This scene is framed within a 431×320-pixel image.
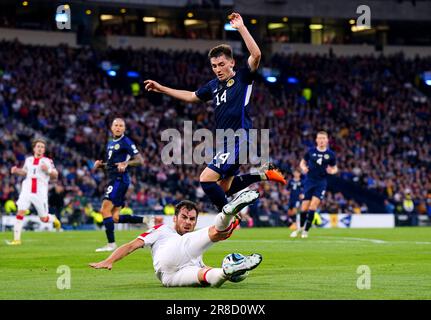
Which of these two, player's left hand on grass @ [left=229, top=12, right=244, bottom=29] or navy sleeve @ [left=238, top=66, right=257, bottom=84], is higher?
player's left hand on grass @ [left=229, top=12, right=244, bottom=29]

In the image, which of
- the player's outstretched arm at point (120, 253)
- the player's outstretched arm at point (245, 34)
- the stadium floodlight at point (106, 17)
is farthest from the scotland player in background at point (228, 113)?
the stadium floodlight at point (106, 17)

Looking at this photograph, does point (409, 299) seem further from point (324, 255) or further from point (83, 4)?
point (83, 4)

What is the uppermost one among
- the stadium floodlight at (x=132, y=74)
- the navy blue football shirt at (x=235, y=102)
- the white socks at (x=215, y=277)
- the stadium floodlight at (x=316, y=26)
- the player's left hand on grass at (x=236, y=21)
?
the stadium floodlight at (x=316, y=26)

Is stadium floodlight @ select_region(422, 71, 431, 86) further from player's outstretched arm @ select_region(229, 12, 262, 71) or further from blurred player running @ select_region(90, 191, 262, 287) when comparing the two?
blurred player running @ select_region(90, 191, 262, 287)

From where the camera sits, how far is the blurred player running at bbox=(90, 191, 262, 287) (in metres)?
12.2

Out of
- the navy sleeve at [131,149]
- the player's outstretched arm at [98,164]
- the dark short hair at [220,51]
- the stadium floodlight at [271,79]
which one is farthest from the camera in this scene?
the stadium floodlight at [271,79]

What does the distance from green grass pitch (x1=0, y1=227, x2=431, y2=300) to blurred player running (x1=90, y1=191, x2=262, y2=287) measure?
227 millimetres

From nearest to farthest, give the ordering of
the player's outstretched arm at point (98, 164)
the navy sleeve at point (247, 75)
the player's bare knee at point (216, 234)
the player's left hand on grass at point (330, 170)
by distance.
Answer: the player's bare knee at point (216, 234) < the navy sleeve at point (247, 75) < the player's outstretched arm at point (98, 164) < the player's left hand on grass at point (330, 170)

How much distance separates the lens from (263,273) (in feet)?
50.6

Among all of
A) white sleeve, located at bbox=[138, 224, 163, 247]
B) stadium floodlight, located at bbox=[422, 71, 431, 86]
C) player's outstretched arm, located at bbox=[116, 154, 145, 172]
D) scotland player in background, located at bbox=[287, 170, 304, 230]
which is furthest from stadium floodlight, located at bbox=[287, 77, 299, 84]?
white sleeve, located at bbox=[138, 224, 163, 247]

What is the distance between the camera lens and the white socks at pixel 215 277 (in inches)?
475

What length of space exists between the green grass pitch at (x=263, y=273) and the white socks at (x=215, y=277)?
0.10 m

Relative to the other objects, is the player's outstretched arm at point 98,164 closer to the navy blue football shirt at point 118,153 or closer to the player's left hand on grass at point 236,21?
the navy blue football shirt at point 118,153

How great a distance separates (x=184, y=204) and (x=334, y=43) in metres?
56.5
